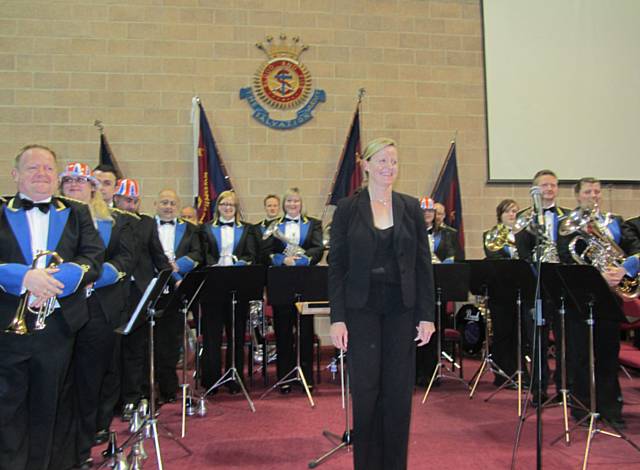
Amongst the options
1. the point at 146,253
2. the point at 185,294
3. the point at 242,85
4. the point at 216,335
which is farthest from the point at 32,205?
the point at 242,85

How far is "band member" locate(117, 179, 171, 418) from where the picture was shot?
16.1 ft

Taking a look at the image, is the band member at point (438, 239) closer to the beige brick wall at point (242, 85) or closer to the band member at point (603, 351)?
the band member at point (603, 351)

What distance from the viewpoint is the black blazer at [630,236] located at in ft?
14.5

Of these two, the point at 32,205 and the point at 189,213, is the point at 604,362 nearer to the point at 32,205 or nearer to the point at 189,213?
the point at 32,205

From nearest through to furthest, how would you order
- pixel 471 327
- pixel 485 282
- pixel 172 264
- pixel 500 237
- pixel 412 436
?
pixel 412 436 → pixel 172 264 → pixel 485 282 → pixel 500 237 → pixel 471 327

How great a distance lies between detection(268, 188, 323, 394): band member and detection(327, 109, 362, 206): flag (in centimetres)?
215

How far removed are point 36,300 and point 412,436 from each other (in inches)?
117

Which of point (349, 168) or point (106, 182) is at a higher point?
point (349, 168)

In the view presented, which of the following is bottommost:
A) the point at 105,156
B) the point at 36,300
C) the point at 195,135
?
the point at 36,300

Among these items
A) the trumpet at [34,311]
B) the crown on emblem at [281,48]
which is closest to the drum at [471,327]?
the crown on emblem at [281,48]

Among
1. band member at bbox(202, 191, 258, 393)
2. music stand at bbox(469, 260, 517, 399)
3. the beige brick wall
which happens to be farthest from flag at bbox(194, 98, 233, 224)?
music stand at bbox(469, 260, 517, 399)

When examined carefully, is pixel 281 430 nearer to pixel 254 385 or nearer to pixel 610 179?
pixel 254 385

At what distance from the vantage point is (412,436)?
4387 millimetres

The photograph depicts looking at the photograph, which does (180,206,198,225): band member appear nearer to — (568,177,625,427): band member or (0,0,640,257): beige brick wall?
(0,0,640,257): beige brick wall
